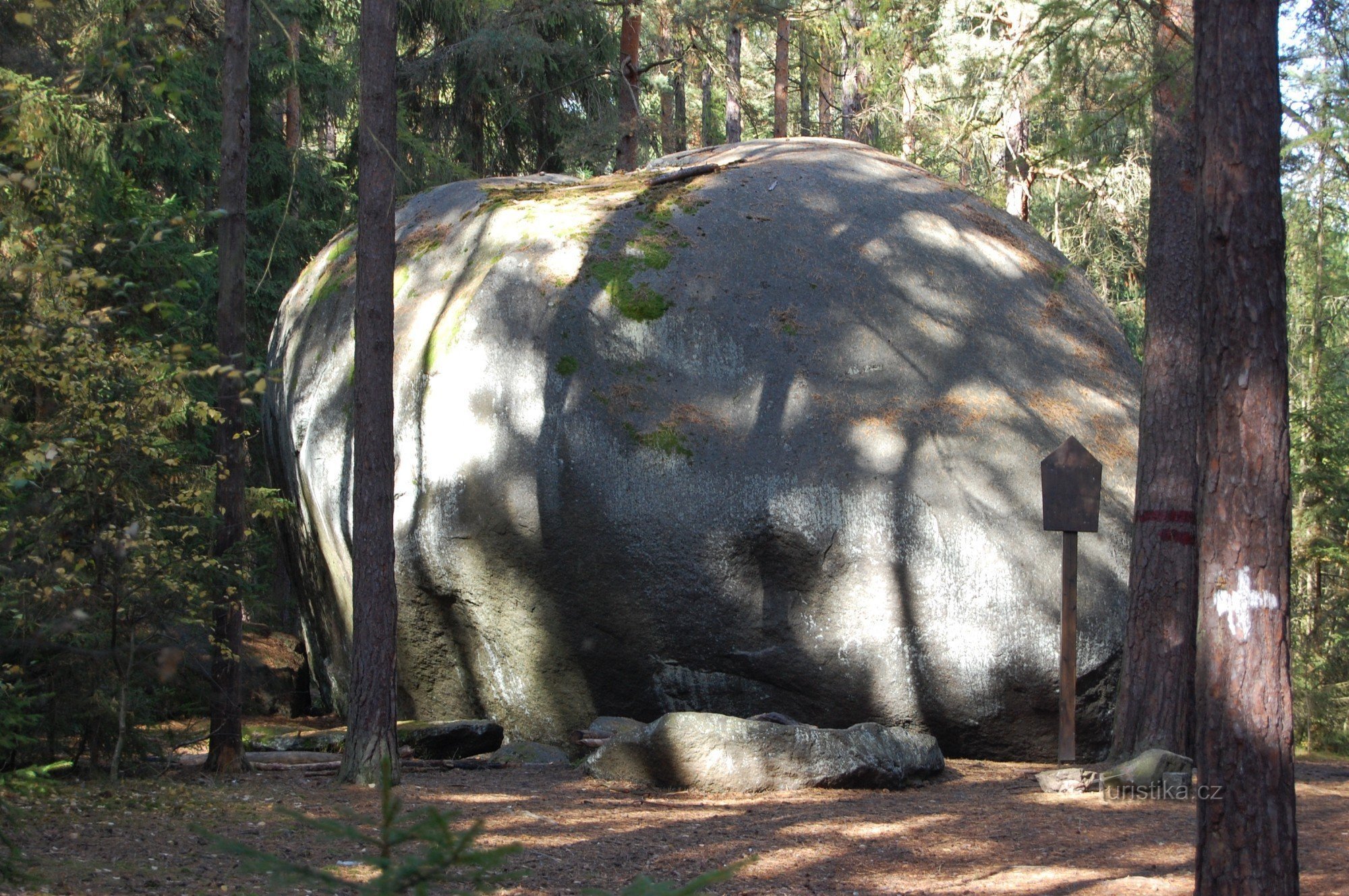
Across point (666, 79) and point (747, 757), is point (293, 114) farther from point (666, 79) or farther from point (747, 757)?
point (747, 757)

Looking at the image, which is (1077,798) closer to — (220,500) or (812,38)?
(220,500)

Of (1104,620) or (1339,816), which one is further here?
(1104,620)

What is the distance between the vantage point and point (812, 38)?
21.5 metres

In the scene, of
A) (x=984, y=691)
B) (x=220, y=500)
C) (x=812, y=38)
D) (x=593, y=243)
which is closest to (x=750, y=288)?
(x=593, y=243)

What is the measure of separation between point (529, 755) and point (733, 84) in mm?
13189

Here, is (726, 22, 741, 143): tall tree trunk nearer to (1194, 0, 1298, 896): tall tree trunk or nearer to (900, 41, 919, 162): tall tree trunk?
(900, 41, 919, 162): tall tree trunk

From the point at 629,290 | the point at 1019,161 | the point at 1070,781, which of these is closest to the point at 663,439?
the point at 629,290

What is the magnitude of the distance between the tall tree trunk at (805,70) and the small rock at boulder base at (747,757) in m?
13.4

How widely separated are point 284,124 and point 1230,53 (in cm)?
1946

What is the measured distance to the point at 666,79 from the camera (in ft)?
69.7

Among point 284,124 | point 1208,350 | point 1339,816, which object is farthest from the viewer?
point 284,124

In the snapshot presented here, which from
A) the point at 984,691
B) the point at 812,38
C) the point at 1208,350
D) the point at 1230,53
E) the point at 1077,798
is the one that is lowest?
the point at 1077,798

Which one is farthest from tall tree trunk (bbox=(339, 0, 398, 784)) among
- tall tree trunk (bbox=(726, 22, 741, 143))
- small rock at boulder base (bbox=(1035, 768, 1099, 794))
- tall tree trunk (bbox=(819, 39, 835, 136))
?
tall tree trunk (bbox=(819, 39, 835, 136))

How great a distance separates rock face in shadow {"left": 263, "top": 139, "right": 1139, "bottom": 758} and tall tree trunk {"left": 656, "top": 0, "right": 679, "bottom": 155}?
22.8 feet
